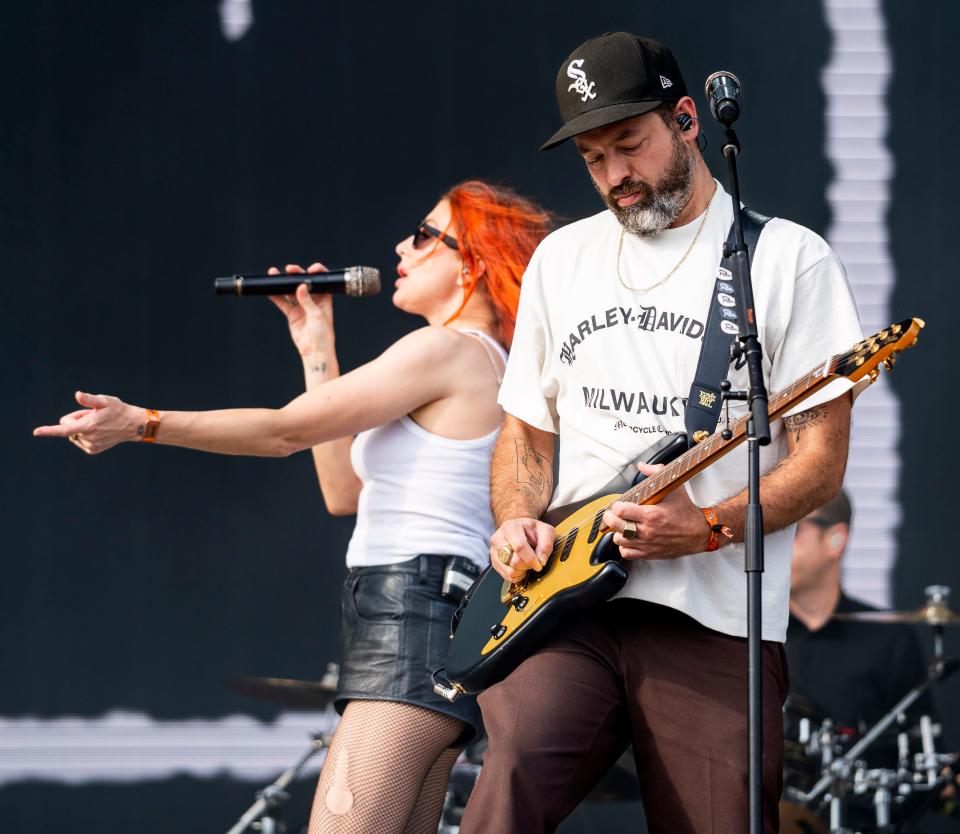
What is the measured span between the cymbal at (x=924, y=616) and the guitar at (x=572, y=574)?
266 centimetres

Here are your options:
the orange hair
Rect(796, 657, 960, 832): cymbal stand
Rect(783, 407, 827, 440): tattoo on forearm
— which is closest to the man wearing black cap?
Rect(783, 407, 827, 440): tattoo on forearm

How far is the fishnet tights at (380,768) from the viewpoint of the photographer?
256 centimetres

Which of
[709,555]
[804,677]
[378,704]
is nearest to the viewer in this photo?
[709,555]

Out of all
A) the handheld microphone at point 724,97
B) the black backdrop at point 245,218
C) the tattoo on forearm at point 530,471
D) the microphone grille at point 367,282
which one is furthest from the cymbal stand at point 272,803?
the handheld microphone at point 724,97

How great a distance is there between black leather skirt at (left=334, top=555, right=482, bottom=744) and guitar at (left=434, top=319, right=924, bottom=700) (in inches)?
12.5

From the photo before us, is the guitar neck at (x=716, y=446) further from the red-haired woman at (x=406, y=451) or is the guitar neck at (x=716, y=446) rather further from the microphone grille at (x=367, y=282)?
the microphone grille at (x=367, y=282)

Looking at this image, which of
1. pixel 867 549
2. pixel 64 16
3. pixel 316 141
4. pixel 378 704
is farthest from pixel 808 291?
pixel 64 16

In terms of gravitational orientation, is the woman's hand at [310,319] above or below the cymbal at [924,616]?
above

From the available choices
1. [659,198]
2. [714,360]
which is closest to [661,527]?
[714,360]

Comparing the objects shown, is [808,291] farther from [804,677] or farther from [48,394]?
[48,394]

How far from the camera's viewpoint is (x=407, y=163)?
5199mm

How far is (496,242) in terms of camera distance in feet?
10.3

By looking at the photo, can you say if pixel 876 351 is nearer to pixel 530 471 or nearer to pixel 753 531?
pixel 753 531

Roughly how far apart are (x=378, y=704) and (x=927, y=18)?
144 inches
